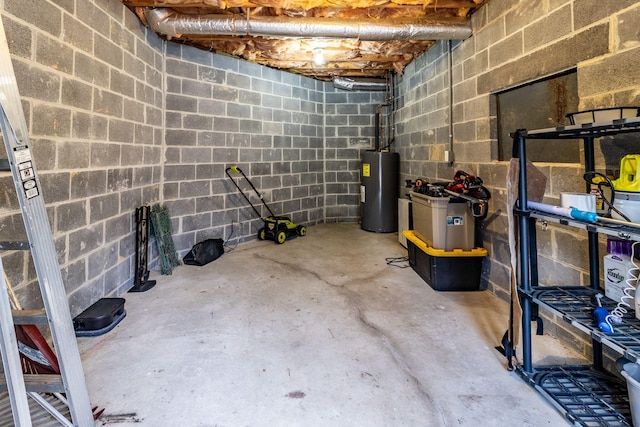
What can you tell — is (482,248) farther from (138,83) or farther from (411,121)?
(138,83)

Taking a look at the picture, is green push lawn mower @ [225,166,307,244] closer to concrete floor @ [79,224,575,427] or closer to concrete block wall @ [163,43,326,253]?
concrete block wall @ [163,43,326,253]

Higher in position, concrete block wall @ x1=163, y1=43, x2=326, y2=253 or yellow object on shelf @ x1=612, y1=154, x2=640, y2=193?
concrete block wall @ x1=163, y1=43, x2=326, y2=253

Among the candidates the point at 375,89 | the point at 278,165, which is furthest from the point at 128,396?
the point at 375,89

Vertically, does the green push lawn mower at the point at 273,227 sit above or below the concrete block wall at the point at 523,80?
below

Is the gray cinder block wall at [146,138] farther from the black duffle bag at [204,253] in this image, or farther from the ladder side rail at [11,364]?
the ladder side rail at [11,364]

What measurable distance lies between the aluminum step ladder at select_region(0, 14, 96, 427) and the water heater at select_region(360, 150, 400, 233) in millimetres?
4387

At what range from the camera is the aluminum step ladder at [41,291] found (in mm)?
1114

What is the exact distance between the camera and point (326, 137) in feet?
19.3

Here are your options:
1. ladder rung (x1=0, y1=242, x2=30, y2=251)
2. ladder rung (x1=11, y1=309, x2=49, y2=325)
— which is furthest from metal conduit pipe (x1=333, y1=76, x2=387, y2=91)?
ladder rung (x1=11, y1=309, x2=49, y2=325)

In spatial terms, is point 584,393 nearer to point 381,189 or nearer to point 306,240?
point 306,240

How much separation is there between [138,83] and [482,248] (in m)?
3.53

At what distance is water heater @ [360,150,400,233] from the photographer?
5184 mm

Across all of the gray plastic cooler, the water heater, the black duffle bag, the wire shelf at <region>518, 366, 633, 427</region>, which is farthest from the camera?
the water heater

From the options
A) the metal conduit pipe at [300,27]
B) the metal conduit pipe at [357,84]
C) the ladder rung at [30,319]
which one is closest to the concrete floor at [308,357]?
the ladder rung at [30,319]
